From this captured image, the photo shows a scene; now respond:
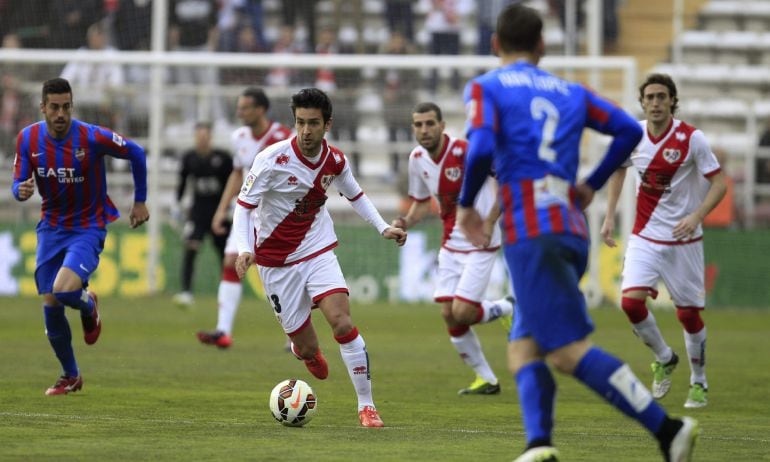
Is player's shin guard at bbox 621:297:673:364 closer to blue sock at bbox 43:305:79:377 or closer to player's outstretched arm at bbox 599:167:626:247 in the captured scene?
player's outstretched arm at bbox 599:167:626:247

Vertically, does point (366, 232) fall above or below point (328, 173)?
below

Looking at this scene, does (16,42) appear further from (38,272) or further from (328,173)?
(328,173)

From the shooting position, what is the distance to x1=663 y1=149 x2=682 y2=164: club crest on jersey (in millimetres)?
10289

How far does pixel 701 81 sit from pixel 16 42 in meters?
12.3

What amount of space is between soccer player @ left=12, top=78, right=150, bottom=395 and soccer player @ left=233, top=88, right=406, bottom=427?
1.61 metres

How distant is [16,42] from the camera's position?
22.9 m

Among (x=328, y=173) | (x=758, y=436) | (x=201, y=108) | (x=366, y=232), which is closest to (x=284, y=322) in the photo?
(x=328, y=173)

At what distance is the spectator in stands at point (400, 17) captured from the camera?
2353 centimetres

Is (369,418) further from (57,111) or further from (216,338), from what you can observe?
(216,338)

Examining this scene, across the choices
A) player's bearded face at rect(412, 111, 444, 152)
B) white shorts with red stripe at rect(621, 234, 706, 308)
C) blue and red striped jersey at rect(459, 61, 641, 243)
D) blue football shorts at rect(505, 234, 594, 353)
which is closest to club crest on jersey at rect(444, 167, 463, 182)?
player's bearded face at rect(412, 111, 444, 152)

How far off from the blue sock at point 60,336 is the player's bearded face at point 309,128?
260 centimetres

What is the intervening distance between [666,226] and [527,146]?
181 inches

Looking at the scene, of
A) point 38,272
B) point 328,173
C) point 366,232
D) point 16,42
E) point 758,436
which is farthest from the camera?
point 16,42

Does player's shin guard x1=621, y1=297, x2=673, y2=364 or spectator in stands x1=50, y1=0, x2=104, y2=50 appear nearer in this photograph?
player's shin guard x1=621, y1=297, x2=673, y2=364
